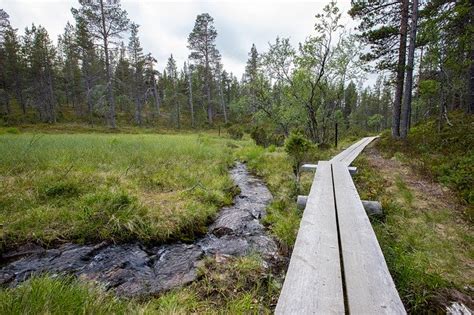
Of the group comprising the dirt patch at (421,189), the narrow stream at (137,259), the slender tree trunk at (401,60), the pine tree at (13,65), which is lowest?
the narrow stream at (137,259)

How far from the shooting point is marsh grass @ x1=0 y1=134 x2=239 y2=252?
3982mm

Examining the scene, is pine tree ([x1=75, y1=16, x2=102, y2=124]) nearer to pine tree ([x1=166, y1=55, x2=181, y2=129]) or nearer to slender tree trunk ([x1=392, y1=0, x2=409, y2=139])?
pine tree ([x1=166, y1=55, x2=181, y2=129])

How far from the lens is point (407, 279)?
2.37 meters

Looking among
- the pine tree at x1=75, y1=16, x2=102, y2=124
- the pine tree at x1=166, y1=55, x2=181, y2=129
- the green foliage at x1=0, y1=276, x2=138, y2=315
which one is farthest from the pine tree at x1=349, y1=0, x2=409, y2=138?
the pine tree at x1=166, y1=55, x2=181, y2=129

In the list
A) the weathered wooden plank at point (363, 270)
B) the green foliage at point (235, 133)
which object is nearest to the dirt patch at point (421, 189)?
the weathered wooden plank at point (363, 270)

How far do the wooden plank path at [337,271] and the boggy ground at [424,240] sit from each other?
2.37 feet

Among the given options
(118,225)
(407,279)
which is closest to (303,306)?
(407,279)

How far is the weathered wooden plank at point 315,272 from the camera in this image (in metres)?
1.37

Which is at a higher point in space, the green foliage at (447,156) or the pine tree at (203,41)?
the pine tree at (203,41)

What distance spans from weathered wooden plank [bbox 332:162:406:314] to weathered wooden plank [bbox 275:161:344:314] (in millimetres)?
78

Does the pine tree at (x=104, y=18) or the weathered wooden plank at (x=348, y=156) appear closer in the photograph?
the weathered wooden plank at (x=348, y=156)

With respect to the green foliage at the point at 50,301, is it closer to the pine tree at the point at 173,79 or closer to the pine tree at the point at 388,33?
the pine tree at the point at 388,33

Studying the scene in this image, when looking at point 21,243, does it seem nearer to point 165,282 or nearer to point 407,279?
point 165,282

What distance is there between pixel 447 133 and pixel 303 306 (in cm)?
1113
